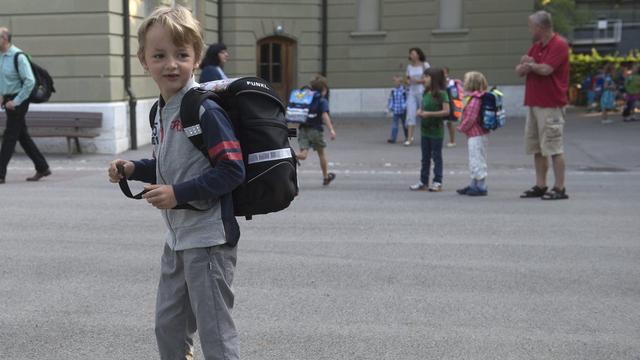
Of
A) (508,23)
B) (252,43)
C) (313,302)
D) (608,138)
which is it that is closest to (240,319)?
(313,302)

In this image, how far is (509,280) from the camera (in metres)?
5.90

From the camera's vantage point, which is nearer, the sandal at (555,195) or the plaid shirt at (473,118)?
the sandal at (555,195)

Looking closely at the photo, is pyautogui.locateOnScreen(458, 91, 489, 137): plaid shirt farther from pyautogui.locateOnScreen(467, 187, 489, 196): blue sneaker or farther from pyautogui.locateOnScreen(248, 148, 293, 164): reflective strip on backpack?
pyautogui.locateOnScreen(248, 148, 293, 164): reflective strip on backpack

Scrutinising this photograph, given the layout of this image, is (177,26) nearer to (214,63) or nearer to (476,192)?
(476,192)

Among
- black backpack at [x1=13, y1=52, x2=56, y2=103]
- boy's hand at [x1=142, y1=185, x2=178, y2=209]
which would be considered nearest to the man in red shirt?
black backpack at [x1=13, y1=52, x2=56, y2=103]

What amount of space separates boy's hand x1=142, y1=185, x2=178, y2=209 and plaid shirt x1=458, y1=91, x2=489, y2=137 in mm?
7571

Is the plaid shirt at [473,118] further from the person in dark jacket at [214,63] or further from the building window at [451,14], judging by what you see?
the building window at [451,14]

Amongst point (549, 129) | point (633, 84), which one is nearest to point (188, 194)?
point (549, 129)

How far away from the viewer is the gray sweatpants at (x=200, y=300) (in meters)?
3.17

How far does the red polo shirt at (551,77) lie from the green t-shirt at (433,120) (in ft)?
3.93

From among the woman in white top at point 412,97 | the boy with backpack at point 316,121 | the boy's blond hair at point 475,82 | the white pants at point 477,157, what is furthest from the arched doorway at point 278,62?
the white pants at point 477,157

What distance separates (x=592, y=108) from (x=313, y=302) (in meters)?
24.6

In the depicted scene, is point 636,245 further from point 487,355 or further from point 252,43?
point 252,43

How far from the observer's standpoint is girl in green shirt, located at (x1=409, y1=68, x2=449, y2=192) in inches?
412
